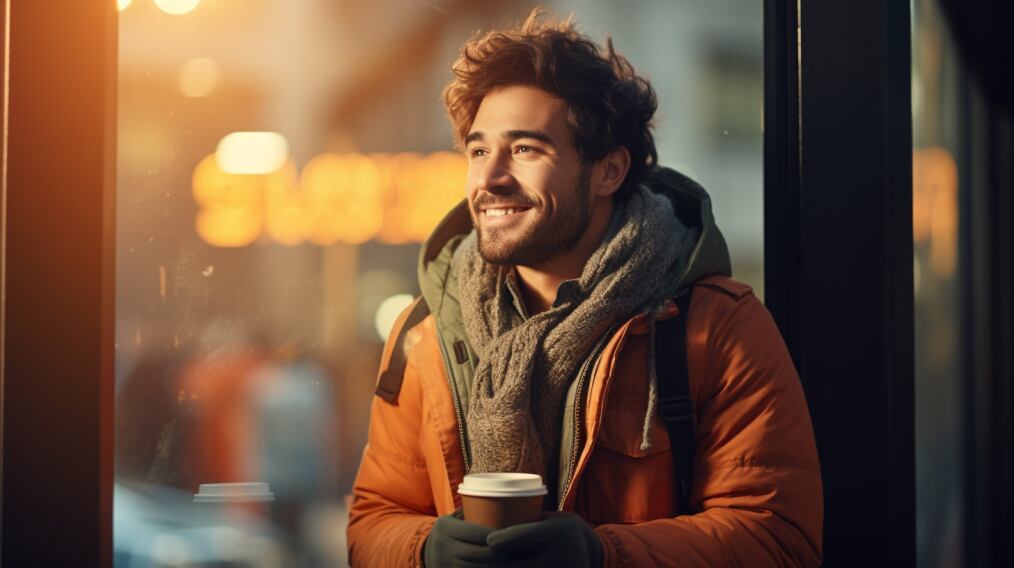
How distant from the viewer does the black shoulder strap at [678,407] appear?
2496 millimetres

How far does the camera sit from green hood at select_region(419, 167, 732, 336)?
8.69ft

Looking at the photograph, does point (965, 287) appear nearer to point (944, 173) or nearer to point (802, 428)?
point (944, 173)

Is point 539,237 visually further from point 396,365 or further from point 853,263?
point 853,263

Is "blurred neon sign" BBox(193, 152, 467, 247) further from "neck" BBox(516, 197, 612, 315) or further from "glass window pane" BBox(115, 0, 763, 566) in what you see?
"neck" BBox(516, 197, 612, 315)

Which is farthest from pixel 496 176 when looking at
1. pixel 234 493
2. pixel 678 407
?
pixel 234 493

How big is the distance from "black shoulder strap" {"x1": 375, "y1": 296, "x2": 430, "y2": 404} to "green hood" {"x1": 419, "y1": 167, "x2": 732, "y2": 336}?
0.06 m

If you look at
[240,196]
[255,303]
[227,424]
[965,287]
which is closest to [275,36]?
[240,196]

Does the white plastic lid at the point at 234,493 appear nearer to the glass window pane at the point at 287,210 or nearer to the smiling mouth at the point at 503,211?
the glass window pane at the point at 287,210

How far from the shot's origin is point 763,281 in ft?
9.75

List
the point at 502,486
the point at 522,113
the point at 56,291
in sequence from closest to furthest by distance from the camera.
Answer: the point at 502,486 < the point at 56,291 < the point at 522,113

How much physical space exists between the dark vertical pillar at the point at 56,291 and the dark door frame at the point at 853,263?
1635 millimetres

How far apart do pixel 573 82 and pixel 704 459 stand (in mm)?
908

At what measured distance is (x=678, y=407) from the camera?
8.19 feet

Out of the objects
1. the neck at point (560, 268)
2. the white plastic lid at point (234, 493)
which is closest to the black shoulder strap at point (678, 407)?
the neck at point (560, 268)
